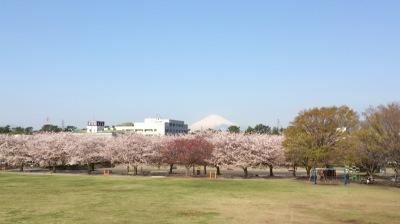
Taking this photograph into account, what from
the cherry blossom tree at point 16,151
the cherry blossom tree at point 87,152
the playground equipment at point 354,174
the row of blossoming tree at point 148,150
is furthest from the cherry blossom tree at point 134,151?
the playground equipment at point 354,174

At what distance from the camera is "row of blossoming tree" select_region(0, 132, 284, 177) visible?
7406cm

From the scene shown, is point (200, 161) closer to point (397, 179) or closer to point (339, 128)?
point (339, 128)

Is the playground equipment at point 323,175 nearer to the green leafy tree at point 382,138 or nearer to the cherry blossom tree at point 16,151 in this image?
the green leafy tree at point 382,138

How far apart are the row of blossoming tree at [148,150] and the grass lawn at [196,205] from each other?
23.8 meters

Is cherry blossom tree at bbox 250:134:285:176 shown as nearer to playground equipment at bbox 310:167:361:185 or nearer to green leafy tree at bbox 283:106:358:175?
green leafy tree at bbox 283:106:358:175

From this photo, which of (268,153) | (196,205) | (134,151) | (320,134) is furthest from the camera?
(134,151)

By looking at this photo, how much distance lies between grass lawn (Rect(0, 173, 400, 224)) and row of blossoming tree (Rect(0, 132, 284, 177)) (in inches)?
938

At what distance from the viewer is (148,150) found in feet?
264

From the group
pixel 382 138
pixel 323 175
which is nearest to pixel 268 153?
pixel 323 175

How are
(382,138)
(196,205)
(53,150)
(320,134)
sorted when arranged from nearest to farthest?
(196,205), (382,138), (320,134), (53,150)

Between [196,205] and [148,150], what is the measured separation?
152ft

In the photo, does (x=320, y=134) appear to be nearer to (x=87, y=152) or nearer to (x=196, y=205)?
(x=196, y=205)

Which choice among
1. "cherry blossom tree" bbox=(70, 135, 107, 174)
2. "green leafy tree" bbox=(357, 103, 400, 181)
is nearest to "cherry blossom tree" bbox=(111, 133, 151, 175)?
"cherry blossom tree" bbox=(70, 135, 107, 174)

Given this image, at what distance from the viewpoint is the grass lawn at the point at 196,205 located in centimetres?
2902
